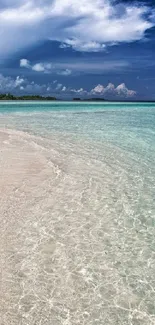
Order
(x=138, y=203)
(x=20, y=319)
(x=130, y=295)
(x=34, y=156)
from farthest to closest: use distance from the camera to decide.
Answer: (x=34, y=156) → (x=138, y=203) → (x=130, y=295) → (x=20, y=319)

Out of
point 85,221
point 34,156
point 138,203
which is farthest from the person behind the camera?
point 34,156

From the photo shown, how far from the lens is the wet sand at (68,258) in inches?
118

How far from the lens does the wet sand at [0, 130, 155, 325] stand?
2.99 metres

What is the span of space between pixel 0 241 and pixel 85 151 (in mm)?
6885

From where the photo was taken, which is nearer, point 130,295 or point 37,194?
point 130,295

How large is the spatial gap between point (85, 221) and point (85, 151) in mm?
5932

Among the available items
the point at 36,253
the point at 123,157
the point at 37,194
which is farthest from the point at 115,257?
the point at 123,157

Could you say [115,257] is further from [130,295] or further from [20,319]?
[20,319]

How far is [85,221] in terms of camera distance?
5.12 meters

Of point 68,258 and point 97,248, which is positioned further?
point 97,248

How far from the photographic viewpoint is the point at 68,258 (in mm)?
3951

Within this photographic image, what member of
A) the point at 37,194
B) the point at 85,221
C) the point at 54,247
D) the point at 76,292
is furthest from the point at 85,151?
the point at 76,292

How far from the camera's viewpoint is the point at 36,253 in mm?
4035

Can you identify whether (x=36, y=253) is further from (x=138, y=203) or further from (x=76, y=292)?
(x=138, y=203)
